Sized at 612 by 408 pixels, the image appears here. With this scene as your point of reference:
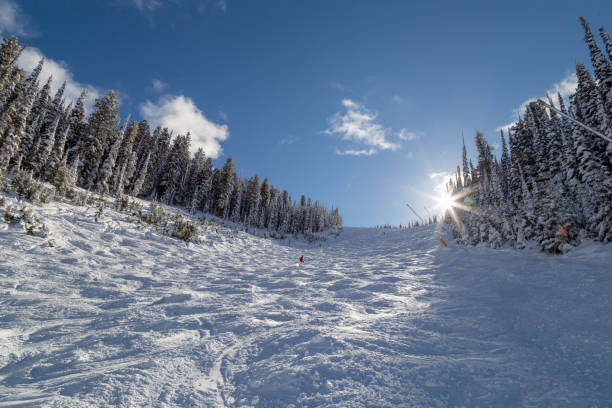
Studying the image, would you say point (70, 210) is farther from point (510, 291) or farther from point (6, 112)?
point (6, 112)

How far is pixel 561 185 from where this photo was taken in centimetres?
1973

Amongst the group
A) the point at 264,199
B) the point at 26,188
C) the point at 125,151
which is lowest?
the point at 26,188

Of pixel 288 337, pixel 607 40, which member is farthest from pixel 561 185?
pixel 288 337

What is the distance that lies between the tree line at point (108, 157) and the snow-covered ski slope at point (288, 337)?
9130mm

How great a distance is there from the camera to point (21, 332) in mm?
4137

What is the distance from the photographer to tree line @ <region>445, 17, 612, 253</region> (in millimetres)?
14531

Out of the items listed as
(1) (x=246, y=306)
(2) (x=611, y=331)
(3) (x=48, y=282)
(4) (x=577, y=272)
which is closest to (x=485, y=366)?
(2) (x=611, y=331)

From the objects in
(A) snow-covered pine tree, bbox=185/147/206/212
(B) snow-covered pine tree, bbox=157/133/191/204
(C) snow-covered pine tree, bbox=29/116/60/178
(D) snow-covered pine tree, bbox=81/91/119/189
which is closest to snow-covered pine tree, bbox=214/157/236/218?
(A) snow-covered pine tree, bbox=185/147/206/212

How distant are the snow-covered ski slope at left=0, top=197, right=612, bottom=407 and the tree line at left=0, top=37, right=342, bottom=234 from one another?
30.0ft

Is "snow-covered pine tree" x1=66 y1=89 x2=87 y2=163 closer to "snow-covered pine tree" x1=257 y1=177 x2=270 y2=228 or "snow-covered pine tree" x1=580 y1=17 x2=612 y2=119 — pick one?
"snow-covered pine tree" x1=257 y1=177 x2=270 y2=228

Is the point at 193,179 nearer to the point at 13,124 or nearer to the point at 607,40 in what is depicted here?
the point at 13,124

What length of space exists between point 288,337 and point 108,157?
1470 inches

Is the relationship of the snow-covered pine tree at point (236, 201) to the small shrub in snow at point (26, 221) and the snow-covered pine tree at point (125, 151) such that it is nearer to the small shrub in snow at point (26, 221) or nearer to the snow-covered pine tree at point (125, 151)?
the snow-covered pine tree at point (125, 151)

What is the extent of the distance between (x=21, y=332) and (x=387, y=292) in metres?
8.22
